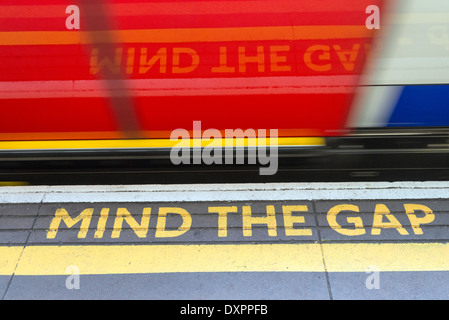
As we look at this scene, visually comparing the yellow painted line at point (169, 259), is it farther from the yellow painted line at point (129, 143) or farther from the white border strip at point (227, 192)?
the yellow painted line at point (129, 143)

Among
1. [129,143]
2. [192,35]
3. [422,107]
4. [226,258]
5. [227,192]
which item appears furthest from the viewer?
[227,192]

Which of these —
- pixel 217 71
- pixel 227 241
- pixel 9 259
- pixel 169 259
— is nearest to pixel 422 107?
pixel 217 71

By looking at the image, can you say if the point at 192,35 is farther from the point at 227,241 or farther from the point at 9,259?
the point at 9,259

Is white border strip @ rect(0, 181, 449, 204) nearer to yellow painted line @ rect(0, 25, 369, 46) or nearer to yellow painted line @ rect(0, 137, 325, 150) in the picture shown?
yellow painted line @ rect(0, 137, 325, 150)

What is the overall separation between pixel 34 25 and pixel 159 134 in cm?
99

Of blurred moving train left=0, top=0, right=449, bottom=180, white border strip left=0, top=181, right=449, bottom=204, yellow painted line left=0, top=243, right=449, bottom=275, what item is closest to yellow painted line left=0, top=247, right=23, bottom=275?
yellow painted line left=0, top=243, right=449, bottom=275

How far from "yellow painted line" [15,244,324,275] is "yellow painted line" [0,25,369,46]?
1.29 m

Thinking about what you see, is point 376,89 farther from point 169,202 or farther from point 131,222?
point 131,222

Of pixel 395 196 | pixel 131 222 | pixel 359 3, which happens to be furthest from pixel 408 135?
pixel 131 222

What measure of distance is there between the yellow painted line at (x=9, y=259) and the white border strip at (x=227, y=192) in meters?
0.41

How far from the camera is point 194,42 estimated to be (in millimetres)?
2318

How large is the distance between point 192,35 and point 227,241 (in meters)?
1.30

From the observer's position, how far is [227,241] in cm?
250

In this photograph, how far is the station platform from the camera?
7.45 feet
